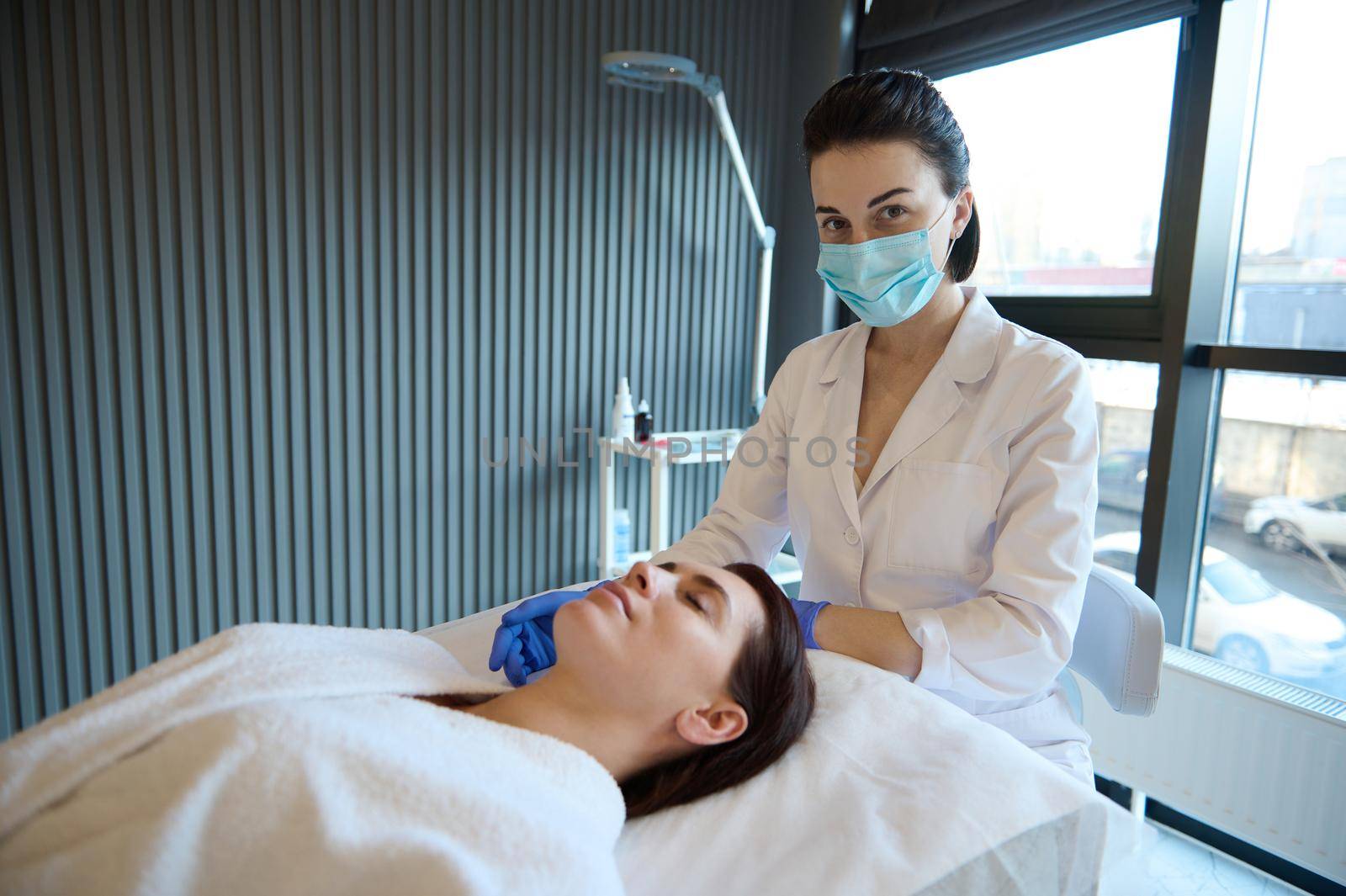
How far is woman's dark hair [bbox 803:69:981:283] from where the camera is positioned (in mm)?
1205

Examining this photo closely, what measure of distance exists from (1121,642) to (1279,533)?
117cm

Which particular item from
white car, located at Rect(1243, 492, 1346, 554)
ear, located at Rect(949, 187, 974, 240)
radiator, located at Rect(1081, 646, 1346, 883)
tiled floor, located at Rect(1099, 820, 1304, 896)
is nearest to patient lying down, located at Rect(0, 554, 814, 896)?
ear, located at Rect(949, 187, 974, 240)

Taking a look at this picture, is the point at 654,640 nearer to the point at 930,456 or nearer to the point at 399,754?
the point at 399,754

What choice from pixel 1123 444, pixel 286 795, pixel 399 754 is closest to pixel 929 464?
pixel 399 754

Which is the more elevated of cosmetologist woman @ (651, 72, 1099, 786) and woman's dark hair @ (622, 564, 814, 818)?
cosmetologist woman @ (651, 72, 1099, 786)

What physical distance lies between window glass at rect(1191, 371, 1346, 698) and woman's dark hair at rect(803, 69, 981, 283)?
125cm

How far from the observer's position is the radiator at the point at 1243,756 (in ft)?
5.65

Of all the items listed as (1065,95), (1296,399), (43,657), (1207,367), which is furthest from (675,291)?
(43,657)

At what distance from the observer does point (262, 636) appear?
1.04 m

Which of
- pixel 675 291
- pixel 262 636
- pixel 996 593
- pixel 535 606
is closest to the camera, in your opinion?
pixel 262 636

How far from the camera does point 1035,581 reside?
1.10 meters

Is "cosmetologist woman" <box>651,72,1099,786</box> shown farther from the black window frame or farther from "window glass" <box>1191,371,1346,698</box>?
"window glass" <box>1191,371,1346,698</box>

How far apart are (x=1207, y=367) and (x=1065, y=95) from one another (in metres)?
0.85

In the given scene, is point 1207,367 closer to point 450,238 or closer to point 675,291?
point 675,291
